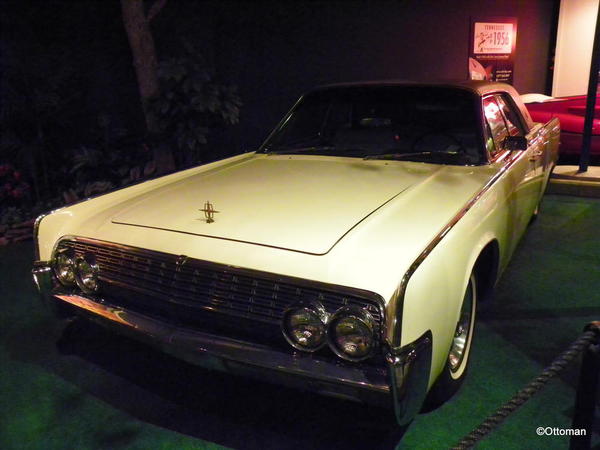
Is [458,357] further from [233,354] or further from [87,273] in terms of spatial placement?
[87,273]

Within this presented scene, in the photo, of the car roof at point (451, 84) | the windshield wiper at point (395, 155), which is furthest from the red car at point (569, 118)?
the windshield wiper at point (395, 155)

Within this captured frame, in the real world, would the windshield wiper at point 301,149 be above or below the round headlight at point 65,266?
above

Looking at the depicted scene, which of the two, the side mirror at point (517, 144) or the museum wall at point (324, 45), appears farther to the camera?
the museum wall at point (324, 45)

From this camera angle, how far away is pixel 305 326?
1976mm

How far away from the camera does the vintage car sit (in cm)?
191

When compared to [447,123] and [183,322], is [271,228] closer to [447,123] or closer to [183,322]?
[183,322]

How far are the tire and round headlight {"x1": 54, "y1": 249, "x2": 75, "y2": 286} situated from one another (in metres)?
1.76

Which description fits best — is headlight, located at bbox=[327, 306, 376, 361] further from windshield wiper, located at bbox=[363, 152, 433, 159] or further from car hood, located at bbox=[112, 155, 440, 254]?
windshield wiper, located at bbox=[363, 152, 433, 159]

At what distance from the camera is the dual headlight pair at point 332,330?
6.17 ft

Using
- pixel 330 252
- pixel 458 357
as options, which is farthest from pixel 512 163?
pixel 330 252

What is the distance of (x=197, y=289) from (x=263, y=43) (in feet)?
21.9

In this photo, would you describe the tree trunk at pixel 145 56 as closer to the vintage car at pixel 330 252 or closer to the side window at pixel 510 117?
the vintage car at pixel 330 252

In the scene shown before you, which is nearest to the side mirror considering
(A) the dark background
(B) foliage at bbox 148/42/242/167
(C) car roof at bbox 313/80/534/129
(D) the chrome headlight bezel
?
(C) car roof at bbox 313/80/534/129

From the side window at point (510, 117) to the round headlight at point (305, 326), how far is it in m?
2.52
